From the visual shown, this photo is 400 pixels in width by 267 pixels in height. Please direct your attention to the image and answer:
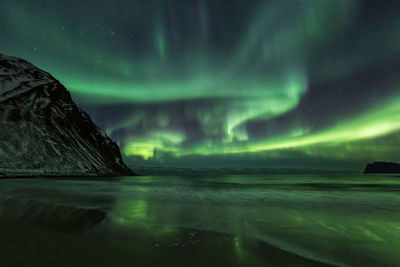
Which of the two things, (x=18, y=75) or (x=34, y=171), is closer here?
(x=34, y=171)

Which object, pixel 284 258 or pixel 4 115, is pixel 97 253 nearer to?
pixel 284 258

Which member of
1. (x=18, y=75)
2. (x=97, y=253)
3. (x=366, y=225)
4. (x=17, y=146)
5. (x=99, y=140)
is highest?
(x=18, y=75)

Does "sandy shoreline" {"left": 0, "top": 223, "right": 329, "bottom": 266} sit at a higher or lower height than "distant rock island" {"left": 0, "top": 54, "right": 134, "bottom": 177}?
lower

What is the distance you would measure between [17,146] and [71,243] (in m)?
68.1

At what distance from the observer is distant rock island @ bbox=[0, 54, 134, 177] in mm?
55719

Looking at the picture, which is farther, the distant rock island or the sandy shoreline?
the distant rock island

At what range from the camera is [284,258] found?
4859 millimetres

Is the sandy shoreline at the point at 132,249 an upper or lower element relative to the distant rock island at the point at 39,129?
lower

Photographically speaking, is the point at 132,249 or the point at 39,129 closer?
the point at 132,249

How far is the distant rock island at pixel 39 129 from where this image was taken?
55719 millimetres

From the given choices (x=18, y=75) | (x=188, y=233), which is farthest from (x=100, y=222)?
(x=18, y=75)

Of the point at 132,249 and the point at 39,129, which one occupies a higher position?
the point at 39,129

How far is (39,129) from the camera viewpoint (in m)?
65.8

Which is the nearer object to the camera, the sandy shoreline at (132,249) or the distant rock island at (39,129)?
the sandy shoreline at (132,249)
